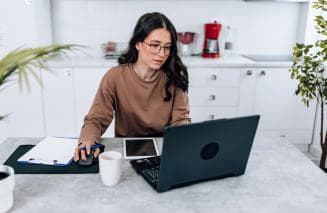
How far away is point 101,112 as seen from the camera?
1.70 metres

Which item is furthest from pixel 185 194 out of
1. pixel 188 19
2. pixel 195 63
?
pixel 188 19

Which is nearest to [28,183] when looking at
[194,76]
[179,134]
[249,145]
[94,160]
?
[94,160]

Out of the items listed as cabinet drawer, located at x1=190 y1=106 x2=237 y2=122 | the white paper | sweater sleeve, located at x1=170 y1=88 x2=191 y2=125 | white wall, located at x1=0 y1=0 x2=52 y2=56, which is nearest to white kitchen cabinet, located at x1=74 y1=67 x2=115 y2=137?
white wall, located at x1=0 y1=0 x2=52 y2=56

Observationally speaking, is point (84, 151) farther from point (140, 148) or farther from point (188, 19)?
point (188, 19)

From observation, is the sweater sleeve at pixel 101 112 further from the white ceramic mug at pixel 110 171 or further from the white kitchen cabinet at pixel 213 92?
the white kitchen cabinet at pixel 213 92

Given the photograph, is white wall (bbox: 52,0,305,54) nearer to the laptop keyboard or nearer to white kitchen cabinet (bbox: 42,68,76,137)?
white kitchen cabinet (bbox: 42,68,76,137)

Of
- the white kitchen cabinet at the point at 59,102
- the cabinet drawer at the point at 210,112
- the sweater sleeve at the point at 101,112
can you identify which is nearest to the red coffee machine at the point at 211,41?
the cabinet drawer at the point at 210,112

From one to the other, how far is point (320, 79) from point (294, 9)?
4.14 ft

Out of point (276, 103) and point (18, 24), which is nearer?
point (18, 24)

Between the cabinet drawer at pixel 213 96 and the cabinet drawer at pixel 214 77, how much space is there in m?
0.05

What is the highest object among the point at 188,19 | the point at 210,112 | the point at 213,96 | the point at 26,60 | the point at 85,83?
the point at 188,19

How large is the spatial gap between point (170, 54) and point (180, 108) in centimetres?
27

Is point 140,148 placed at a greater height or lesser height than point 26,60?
lesser

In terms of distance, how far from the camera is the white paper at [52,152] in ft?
4.37
